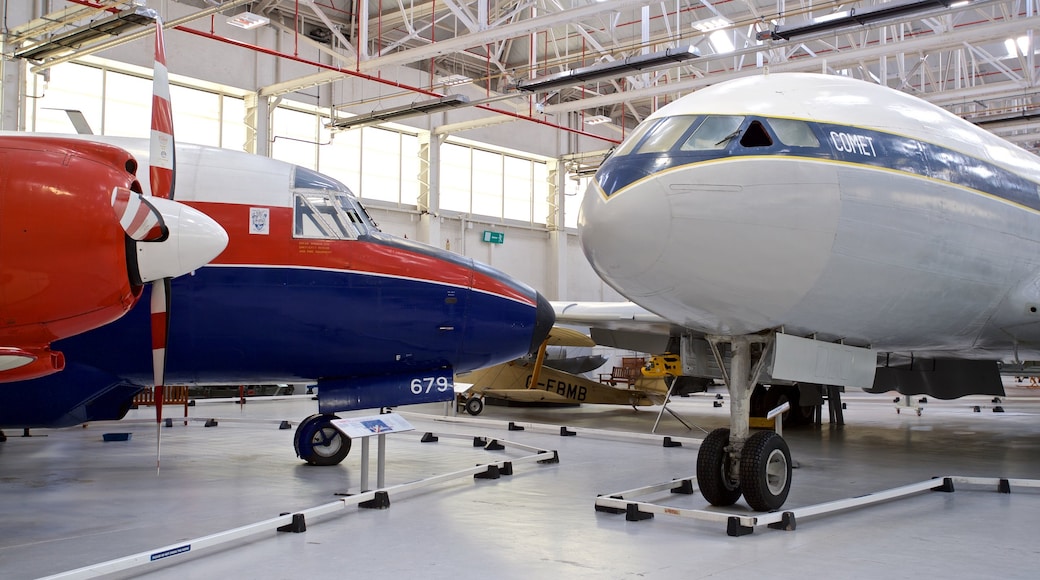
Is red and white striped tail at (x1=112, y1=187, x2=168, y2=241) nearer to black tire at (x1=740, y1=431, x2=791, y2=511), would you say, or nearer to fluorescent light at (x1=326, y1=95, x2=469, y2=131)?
black tire at (x1=740, y1=431, x2=791, y2=511)

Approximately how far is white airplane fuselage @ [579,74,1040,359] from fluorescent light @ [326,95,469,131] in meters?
14.1

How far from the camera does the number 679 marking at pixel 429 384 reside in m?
10.3

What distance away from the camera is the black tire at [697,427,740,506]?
784cm

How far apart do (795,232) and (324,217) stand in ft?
17.9

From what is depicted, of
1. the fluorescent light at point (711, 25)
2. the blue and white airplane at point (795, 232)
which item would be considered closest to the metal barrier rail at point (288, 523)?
the blue and white airplane at point (795, 232)

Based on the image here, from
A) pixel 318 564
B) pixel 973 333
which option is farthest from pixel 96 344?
pixel 973 333

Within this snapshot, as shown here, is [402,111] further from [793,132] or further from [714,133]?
[793,132]

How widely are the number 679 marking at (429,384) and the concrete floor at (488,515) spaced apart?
3.28 ft

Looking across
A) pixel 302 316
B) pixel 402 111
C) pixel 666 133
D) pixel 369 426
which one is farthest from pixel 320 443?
pixel 402 111

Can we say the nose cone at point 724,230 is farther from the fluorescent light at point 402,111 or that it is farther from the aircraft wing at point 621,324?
the fluorescent light at point 402,111

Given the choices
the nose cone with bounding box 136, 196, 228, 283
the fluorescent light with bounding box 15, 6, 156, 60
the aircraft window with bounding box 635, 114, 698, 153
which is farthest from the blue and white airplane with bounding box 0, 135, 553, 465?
the fluorescent light with bounding box 15, 6, 156, 60

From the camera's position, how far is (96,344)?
901cm

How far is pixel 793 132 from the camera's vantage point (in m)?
7.24

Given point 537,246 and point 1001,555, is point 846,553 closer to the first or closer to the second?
point 1001,555
